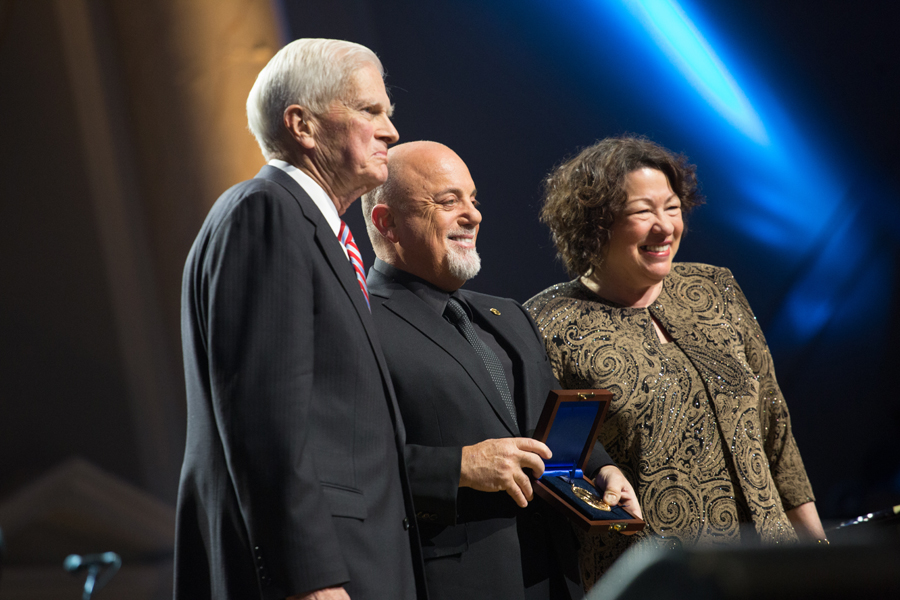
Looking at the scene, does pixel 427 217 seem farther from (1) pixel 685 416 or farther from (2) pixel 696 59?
(2) pixel 696 59

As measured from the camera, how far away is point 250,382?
1229mm

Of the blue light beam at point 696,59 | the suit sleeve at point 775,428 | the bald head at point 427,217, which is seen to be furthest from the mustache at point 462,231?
the blue light beam at point 696,59

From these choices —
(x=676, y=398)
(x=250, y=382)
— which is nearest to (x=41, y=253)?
(x=250, y=382)

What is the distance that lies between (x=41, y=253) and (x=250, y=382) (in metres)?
1.90

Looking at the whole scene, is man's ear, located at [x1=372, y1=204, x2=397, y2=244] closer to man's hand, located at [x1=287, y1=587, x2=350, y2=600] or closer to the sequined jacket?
the sequined jacket

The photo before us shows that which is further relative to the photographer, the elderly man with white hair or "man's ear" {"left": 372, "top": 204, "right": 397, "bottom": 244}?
"man's ear" {"left": 372, "top": 204, "right": 397, "bottom": 244}

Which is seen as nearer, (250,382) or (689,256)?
(250,382)

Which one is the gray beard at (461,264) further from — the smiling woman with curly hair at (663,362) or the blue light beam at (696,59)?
the blue light beam at (696,59)

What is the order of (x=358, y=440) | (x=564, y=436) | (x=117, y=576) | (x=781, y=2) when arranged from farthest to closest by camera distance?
(x=781, y=2) < (x=117, y=576) < (x=564, y=436) < (x=358, y=440)

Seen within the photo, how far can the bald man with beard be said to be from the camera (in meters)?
1.63

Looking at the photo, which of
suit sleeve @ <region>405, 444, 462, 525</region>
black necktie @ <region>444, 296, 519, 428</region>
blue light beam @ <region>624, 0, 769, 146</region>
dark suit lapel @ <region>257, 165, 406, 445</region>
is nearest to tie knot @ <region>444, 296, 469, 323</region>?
black necktie @ <region>444, 296, 519, 428</region>

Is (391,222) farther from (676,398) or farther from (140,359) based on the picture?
(140,359)

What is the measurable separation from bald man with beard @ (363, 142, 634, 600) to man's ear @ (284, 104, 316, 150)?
1.61 ft

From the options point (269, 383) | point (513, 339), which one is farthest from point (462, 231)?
point (269, 383)
